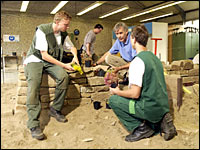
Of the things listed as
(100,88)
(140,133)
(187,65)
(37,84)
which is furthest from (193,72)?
(37,84)

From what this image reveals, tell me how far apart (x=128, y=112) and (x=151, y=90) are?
342 millimetres

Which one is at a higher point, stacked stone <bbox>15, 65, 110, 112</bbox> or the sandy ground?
stacked stone <bbox>15, 65, 110, 112</bbox>

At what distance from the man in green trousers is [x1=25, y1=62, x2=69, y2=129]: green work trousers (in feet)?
2.66

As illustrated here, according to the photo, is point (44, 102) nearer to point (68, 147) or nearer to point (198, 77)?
point (68, 147)

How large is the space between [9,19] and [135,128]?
10.6 m

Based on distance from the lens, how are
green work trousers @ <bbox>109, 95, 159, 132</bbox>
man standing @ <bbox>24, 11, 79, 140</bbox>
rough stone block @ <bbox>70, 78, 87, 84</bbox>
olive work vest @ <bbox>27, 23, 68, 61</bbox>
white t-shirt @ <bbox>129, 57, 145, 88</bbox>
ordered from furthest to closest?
rough stone block @ <bbox>70, 78, 87, 84</bbox> < olive work vest @ <bbox>27, 23, 68, 61</bbox> < man standing @ <bbox>24, 11, 79, 140</bbox> < green work trousers @ <bbox>109, 95, 159, 132</bbox> < white t-shirt @ <bbox>129, 57, 145, 88</bbox>

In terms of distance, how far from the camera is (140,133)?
7.00 ft

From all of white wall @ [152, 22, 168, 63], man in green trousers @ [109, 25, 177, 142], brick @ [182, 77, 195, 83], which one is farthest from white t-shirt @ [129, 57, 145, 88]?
white wall @ [152, 22, 168, 63]

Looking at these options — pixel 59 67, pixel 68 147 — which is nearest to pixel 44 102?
pixel 59 67

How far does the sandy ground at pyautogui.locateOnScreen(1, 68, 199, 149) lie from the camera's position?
81.0 inches

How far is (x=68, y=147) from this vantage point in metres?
2.04

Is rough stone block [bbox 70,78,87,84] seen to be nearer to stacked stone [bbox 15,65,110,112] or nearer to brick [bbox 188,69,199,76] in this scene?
stacked stone [bbox 15,65,110,112]

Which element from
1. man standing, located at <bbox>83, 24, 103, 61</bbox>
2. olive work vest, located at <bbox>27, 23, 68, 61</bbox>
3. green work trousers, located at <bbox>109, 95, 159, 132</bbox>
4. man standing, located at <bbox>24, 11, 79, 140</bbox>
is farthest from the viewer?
man standing, located at <bbox>83, 24, 103, 61</bbox>

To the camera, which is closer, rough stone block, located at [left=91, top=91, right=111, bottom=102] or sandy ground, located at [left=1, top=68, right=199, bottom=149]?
sandy ground, located at [left=1, top=68, right=199, bottom=149]
